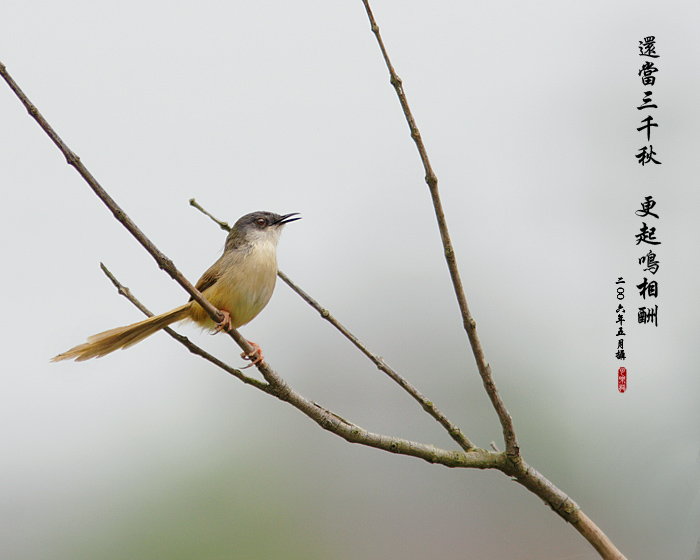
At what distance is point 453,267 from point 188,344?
1.74 feet

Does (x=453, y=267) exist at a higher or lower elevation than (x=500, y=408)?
higher

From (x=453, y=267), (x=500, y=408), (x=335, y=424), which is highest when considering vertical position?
(x=453, y=267)

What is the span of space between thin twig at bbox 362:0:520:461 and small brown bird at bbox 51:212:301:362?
56cm

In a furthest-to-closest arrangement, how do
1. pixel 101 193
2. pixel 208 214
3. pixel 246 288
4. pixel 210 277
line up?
1. pixel 210 277
2. pixel 246 288
3. pixel 208 214
4. pixel 101 193

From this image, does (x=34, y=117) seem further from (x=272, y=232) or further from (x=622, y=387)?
(x=622, y=387)

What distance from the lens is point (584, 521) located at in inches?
41.3

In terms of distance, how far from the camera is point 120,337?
1397 mm

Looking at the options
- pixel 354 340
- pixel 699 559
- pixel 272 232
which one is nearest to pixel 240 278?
pixel 272 232

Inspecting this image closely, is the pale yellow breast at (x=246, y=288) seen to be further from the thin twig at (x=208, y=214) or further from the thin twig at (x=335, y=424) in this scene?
the thin twig at (x=335, y=424)

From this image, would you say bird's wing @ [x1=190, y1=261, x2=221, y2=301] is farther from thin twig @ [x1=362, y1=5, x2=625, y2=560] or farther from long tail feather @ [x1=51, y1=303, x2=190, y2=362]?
thin twig @ [x1=362, y1=5, x2=625, y2=560]

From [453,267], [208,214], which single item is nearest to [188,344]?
[208,214]

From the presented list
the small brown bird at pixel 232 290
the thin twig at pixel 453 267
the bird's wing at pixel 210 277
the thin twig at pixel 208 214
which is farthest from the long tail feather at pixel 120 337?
the thin twig at pixel 453 267

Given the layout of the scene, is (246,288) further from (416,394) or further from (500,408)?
(500,408)

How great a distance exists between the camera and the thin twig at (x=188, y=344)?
107 centimetres
